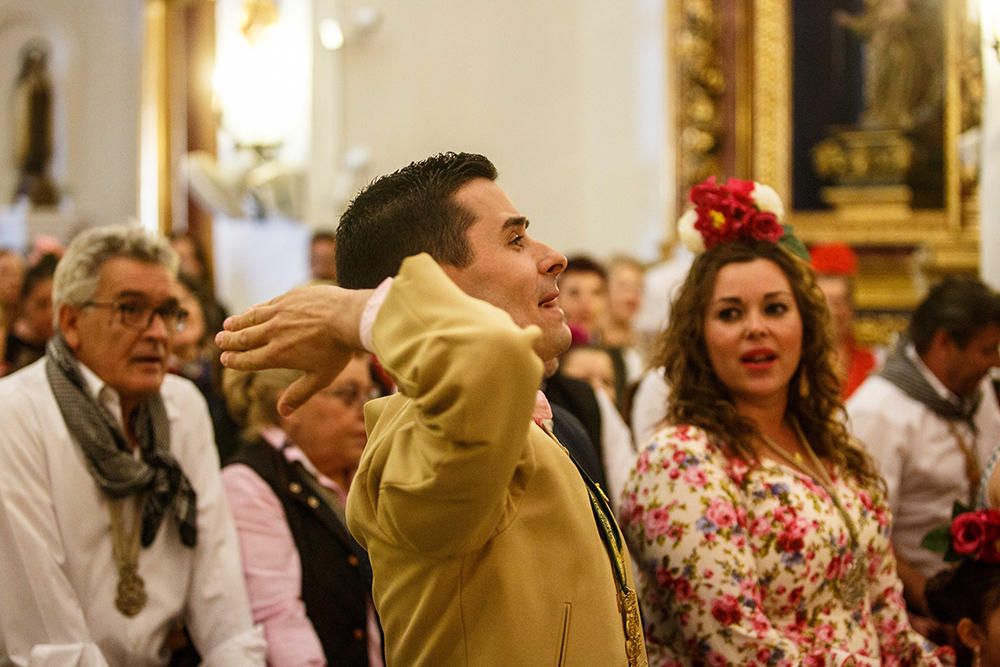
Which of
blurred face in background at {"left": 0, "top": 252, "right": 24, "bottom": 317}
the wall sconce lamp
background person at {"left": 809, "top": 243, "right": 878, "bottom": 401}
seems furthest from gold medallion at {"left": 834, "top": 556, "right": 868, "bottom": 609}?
the wall sconce lamp

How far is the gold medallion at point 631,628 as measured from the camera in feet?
6.67

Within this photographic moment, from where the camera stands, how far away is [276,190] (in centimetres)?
833

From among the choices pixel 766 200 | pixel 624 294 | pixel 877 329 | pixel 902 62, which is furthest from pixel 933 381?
pixel 902 62

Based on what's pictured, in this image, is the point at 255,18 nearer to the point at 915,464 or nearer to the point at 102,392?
the point at 102,392

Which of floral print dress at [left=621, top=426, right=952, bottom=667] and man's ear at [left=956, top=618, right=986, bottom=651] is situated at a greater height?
floral print dress at [left=621, top=426, right=952, bottom=667]

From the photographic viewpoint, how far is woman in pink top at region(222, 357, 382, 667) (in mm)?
3246

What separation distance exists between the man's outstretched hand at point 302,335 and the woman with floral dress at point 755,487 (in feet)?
3.65

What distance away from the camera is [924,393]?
12.9 feet

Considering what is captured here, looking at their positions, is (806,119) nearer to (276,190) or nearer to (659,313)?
(659,313)

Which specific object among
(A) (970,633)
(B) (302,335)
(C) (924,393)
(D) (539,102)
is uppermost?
(D) (539,102)

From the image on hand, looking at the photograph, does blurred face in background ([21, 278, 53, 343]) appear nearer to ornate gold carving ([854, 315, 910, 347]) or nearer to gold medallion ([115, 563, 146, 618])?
gold medallion ([115, 563, 146, 618])

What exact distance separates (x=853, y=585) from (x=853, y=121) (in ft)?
19.9

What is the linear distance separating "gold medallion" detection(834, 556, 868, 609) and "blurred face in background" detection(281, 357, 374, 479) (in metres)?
1.39

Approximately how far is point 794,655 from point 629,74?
671cm
